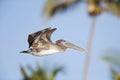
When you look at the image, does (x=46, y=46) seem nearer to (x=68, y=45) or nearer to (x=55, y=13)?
(x=68, y=45)

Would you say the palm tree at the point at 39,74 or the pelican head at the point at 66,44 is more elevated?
the pelican head at the point at 66,44

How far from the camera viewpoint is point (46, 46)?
427cm

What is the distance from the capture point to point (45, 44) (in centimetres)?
437

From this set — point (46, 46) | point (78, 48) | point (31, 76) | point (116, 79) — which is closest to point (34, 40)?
point (46, 46)

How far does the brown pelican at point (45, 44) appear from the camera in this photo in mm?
4121

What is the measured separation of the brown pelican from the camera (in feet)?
13.5

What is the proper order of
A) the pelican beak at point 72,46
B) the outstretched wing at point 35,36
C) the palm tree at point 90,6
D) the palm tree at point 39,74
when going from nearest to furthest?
the pelican beak at point 72,46, the outstretched wing at point 35,36, the palm tree at point 39,74, the palm tree at point 90,6

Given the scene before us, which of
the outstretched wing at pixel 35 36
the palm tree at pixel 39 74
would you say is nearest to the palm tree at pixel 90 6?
the palm tree at pixel 39 74

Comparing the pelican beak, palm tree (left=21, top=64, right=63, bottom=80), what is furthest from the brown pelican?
palm tree (left=21, top=64, right=63, bottom=80)

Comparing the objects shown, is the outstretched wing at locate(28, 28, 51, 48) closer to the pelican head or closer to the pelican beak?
the pelican head

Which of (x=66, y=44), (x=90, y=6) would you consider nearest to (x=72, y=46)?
(x=66, y=44)

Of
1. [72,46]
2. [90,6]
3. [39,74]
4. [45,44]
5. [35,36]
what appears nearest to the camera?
[72,46]

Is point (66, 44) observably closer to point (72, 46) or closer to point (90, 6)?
point (72, 46)

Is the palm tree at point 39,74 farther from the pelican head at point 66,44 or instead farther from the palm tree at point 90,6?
the pelican head at point 66,44
